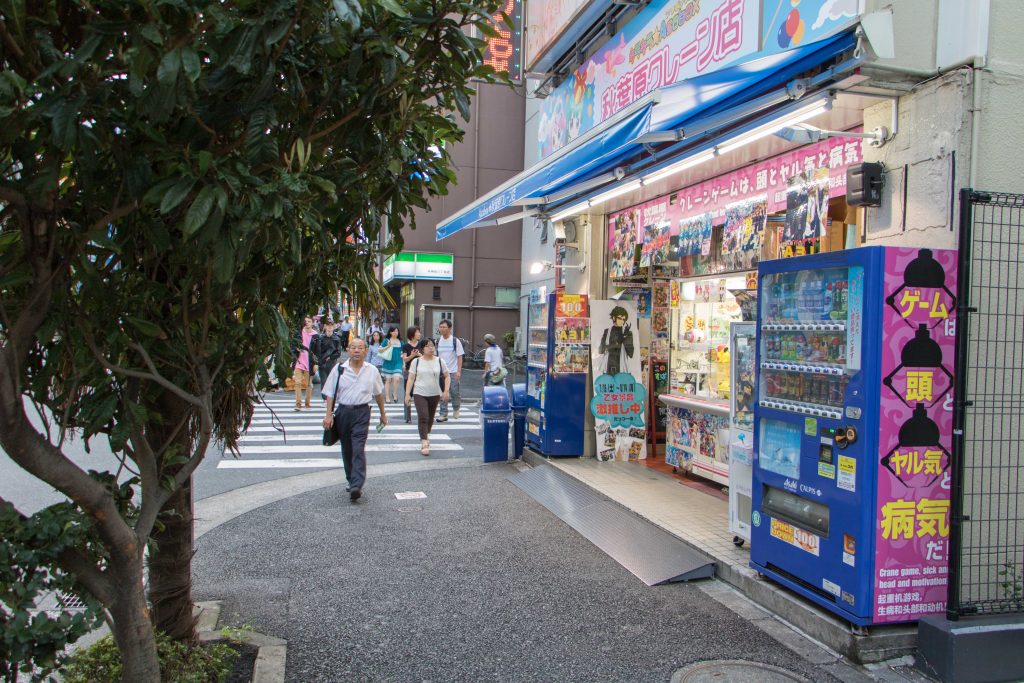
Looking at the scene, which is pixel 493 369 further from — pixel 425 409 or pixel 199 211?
pixel 199 211

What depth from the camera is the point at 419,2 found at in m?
2.88

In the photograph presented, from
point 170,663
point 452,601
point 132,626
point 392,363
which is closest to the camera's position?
point 132,626

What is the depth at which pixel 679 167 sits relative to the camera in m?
7.06

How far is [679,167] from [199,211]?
18.4 feet

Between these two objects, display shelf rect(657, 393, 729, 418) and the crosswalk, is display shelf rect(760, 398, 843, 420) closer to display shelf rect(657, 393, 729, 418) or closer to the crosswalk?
display shelf rect(657, 393, 729, 418)

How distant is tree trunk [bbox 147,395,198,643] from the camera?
4016 mm

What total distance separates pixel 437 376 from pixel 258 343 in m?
8.04

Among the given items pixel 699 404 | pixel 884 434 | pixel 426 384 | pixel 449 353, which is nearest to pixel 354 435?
pixel 426 384

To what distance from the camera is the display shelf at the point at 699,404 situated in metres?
7.87

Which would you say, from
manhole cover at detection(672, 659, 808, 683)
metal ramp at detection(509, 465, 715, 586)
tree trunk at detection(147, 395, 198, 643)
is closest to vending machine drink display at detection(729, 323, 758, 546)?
metal ramp at detection(509, 465, 715, 586)

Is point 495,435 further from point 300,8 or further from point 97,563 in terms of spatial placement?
point 300,8

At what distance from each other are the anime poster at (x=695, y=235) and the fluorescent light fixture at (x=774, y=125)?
6.54 ft

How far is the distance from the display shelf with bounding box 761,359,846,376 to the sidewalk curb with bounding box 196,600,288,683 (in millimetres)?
3689

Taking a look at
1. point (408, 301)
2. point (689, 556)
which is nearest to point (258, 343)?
point (689, 556)
